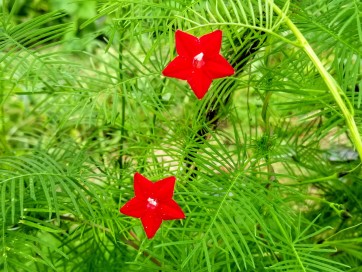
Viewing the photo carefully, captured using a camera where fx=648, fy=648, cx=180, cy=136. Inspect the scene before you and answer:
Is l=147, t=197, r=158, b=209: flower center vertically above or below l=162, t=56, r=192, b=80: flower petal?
below

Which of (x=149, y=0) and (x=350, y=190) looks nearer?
(x=149, y=0)

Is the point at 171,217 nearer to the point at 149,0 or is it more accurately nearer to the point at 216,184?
the point at 216,184

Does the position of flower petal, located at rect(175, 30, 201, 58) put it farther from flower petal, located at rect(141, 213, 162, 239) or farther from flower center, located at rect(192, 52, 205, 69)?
flower petal, located at rect(141, 213, 162, 239)

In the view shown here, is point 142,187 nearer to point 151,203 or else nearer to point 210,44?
point 151,203

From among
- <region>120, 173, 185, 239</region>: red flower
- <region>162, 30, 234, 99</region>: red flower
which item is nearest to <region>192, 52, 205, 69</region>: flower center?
<region>162, 30, 234, 99</region>: red flower

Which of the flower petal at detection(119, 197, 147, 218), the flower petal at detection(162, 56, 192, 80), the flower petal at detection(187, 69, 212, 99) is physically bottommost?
the flower petal at detection(119, 197, 147, 218)

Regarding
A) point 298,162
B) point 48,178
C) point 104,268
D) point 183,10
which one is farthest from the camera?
point 298,162

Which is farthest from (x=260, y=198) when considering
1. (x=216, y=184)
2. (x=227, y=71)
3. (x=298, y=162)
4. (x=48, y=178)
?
(x=298, y=162)

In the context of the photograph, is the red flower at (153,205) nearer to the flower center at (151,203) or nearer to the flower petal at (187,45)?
the flower center at (151,203)

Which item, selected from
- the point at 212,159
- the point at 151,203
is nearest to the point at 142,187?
the point at 151,203
